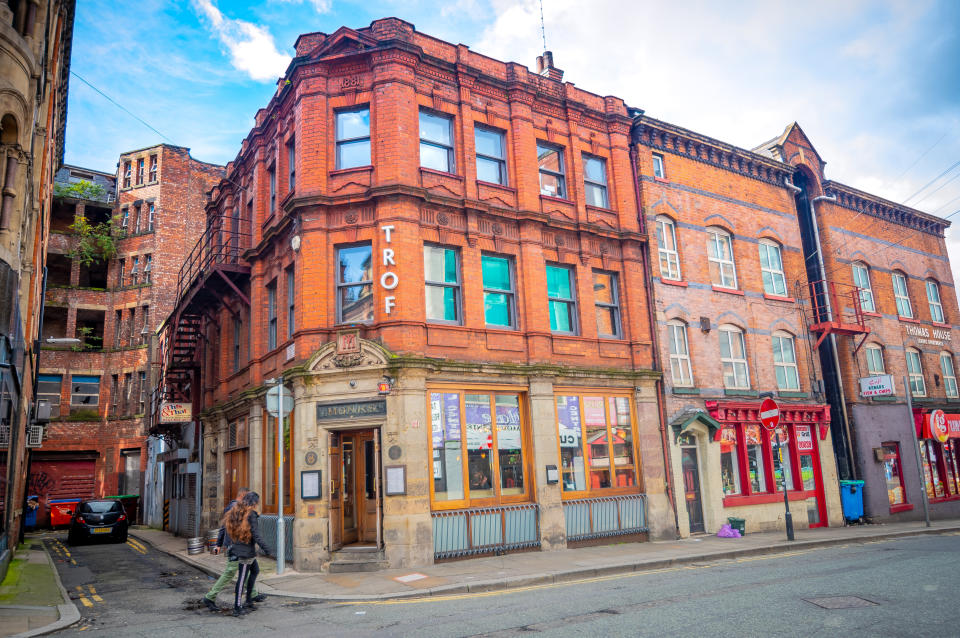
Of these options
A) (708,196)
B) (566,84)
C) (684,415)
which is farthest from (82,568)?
(708,196)

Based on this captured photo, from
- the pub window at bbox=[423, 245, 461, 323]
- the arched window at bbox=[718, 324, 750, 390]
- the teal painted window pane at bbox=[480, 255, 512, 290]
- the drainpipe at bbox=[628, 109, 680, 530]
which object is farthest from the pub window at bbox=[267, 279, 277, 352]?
the arched window at bbox=[718, 324, 750, 390]

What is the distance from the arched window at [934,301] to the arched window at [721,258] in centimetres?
1229

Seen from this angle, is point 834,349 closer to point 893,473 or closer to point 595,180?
point 893,473

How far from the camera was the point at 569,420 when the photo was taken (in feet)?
53.6

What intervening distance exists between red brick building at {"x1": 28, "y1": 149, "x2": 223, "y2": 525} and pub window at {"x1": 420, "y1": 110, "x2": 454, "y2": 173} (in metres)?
25.7

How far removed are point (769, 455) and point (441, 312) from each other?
1158 centimetres

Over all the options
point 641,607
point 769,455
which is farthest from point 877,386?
point 641,607

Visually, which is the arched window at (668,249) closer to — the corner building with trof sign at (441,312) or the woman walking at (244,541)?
the corner building with trof sign at (441,312)

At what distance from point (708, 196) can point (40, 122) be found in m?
18.3

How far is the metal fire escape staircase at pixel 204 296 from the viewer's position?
19.8m

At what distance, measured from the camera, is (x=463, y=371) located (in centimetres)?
1477

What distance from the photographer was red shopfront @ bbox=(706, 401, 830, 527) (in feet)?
61.8

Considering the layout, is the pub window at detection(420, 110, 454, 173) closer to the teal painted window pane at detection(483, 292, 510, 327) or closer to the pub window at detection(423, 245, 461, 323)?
the pub window at detection(423, 245, 461, 323)

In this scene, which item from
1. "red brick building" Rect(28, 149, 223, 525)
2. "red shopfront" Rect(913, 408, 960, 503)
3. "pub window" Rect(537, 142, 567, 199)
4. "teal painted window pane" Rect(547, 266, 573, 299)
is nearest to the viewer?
"teal painted window pane" Rect(547, 266, 573, 299)
